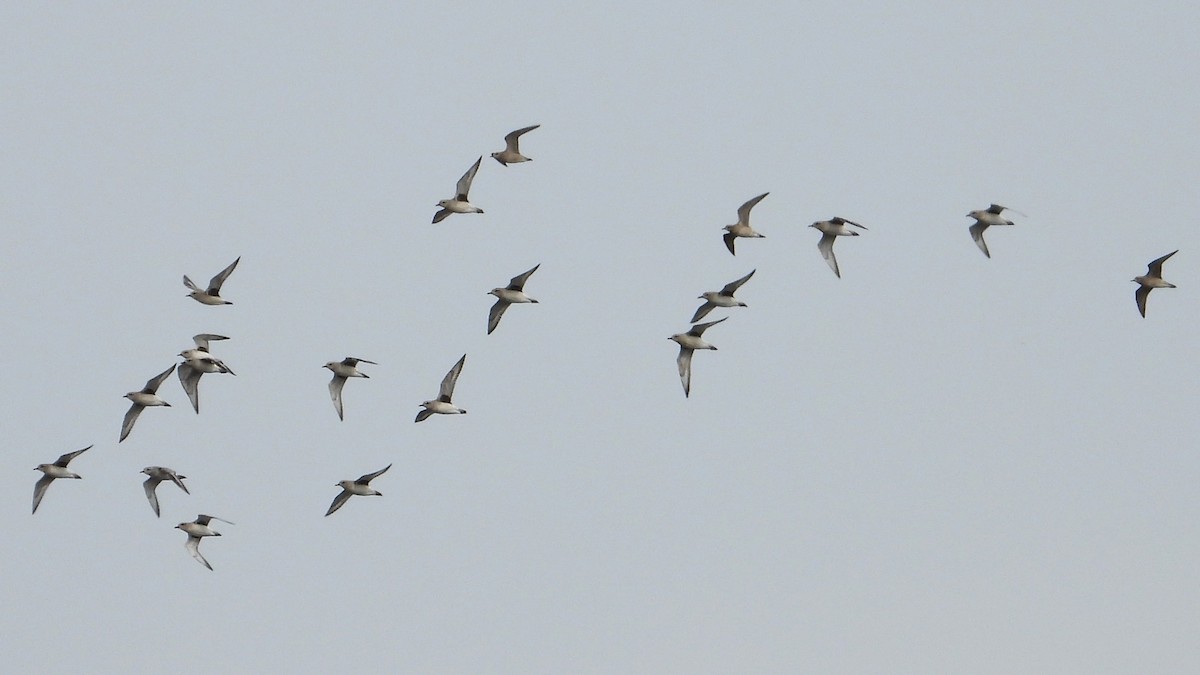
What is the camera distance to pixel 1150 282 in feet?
180

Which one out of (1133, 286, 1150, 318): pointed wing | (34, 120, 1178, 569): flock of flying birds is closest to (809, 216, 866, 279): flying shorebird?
(34, 120, 1178, 569): flock of flying birds

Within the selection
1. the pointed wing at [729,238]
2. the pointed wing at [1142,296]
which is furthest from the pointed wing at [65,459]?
the pointed wing at [1142,296]

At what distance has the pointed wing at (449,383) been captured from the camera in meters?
51.9

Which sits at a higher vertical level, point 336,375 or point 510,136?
point 510,136

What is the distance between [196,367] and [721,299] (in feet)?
44.5

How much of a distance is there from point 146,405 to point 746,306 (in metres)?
15.7

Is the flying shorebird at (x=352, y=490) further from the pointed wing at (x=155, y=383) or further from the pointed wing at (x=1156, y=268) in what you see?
the pointed wing at (x=1156, y=268)

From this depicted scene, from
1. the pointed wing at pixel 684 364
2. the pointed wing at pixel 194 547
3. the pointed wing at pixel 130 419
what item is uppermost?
the pointed wing at pixel 684 364

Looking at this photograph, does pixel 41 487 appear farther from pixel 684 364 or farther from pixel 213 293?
pixel 684 364

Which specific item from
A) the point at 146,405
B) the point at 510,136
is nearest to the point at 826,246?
the point at 510,136

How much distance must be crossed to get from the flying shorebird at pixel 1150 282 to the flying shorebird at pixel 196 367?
24002mm

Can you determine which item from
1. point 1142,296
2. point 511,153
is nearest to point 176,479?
point 511,153

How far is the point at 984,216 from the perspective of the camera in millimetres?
55312

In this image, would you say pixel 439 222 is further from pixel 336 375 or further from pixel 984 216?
pixel 984 216
